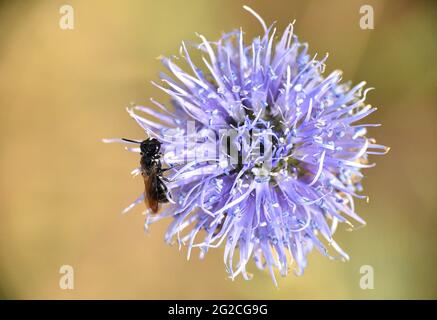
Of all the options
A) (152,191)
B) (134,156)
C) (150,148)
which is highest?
(134,156)

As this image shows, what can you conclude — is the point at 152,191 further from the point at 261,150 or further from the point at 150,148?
the point at 261,150

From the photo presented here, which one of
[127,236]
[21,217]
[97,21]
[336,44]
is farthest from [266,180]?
[21,217]

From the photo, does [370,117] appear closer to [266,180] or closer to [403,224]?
[403,224]

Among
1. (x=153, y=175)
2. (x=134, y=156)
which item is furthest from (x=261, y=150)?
(x=134, y=156)

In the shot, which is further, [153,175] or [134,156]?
A: [134,156]

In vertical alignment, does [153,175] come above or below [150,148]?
below

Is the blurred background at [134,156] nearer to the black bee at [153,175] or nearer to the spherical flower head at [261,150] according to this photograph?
the spherical flower head at [261,150]

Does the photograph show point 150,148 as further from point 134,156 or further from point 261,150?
point 134,156
